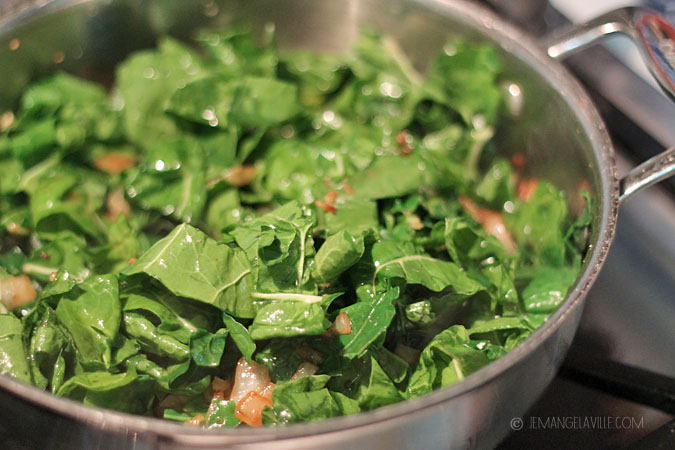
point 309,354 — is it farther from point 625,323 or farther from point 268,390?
point 625,323

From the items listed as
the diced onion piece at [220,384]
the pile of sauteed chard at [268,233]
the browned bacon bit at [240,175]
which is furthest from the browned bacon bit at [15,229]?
the diced onion piece at [220,384]

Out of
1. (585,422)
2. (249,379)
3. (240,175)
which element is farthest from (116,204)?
(585,422)

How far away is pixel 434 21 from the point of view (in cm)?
146

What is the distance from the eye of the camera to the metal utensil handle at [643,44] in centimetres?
102

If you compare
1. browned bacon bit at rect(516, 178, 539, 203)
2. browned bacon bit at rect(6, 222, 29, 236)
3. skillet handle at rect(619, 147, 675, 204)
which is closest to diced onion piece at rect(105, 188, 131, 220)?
browned bacon bit at rect(6, 222, 29, 236)

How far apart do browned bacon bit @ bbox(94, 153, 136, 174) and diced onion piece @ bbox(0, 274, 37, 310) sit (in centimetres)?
36

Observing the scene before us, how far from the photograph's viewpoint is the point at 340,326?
963mm

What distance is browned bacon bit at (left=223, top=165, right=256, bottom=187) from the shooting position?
1.38 m

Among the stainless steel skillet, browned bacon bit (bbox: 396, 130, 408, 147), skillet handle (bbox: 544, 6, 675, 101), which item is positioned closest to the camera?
the stainless steel skillet

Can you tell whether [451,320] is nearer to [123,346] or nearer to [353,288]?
[353,288]

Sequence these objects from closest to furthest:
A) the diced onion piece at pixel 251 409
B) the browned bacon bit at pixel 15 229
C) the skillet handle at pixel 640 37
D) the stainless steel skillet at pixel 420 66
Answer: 1. the stainless steel skillet at pixel 420 66
2. the diced onion piece at pixel 251 409
3. the skillet handle at pixel 640 37
4. the browned bacon bit at pixel 15 229

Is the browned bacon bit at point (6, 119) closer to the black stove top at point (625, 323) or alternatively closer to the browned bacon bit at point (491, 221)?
the browned bacon bit at point (491, 221)

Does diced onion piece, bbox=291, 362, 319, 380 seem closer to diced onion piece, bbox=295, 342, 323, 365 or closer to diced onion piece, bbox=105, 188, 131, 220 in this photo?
diced onion piece, bbox=295, 342, 323, 365

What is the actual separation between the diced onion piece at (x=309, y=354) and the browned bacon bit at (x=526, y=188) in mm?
628
